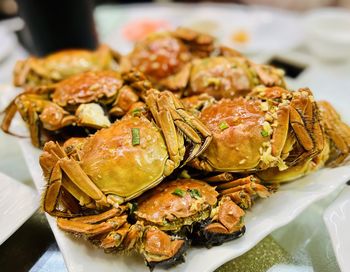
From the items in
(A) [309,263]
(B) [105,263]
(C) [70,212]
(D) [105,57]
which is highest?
(D) [105,57]

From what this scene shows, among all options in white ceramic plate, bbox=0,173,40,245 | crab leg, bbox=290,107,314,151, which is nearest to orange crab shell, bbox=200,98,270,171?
crab leg, bbox=290,107,314,151

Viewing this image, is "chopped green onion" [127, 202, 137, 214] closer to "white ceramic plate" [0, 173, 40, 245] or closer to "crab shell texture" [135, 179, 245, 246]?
"crab shell texture" [135, 179, 245, 246]

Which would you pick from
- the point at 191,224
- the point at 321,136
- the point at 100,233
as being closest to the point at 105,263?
the point at 100,233

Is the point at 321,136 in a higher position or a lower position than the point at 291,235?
higher

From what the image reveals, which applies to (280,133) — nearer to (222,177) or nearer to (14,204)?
(222,177)

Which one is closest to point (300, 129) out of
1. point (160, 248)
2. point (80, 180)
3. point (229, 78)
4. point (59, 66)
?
point (229, 78)

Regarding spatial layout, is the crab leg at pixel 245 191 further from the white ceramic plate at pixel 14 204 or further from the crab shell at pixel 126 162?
the white ceramic plate at pixel 14 204

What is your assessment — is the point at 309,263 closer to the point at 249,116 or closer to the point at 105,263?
the point at 249,116
